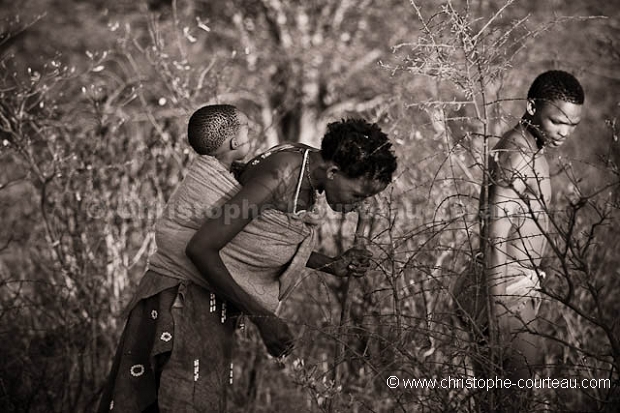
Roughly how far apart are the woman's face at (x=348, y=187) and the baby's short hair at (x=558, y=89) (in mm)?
883

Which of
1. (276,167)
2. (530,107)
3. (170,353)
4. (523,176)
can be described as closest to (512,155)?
(523,176)

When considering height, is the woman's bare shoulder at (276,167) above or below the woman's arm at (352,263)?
above

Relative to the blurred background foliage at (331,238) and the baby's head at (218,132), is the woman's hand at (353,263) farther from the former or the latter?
the baby's head at (218,132)

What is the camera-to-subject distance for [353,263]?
3.11m

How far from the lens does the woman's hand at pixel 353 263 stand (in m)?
3.10

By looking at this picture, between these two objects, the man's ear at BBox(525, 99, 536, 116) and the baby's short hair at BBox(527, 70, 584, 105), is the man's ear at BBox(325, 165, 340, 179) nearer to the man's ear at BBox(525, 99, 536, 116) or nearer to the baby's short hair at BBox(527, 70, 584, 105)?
the man's ear at BBox(525, 99, 536, 116)

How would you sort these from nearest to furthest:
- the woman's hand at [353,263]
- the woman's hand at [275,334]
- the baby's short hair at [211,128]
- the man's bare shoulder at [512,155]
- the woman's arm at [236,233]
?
1. the woman's arm at [236,233]
2. the woman's hand at [275,334]
3. the baby's short hair at [211,128]
4. the woman's hand at [353,263]
5. the man's bare shoulder at [512,155]

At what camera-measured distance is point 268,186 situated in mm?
2768

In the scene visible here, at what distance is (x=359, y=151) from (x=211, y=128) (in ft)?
1.88

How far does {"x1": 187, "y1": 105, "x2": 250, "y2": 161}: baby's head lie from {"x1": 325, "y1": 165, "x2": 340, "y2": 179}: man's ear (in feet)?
1.23

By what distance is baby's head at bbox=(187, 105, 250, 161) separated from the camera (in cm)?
297

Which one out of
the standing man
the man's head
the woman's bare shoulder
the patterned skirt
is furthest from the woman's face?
the man's head

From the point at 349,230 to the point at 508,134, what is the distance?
226 cm

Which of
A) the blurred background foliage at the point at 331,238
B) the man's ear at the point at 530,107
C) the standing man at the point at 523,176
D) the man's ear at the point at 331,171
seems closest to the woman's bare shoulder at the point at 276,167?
the man's ear at the point at 331,171
